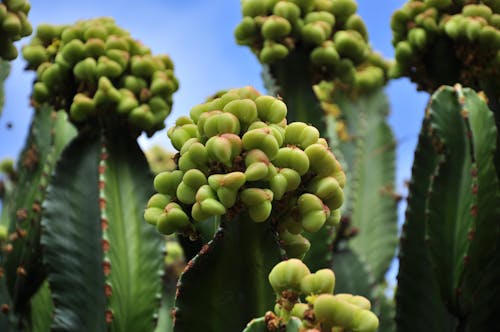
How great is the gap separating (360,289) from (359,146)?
Answer: 127 centimetres

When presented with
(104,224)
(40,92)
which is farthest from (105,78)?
(104,224)

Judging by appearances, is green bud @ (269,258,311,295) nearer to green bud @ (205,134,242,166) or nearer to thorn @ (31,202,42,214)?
green bud @ (205,134,242,166)

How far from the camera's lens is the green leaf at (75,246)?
2713mm

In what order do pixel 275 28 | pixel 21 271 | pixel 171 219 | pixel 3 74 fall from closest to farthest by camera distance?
pixel 171 219, pixel 21 271, pixel 275 28, pixel 3 74

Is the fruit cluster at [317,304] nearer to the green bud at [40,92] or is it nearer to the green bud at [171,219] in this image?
the green bud at [171,219]

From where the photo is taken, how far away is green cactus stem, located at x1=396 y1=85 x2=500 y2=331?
2764 mm

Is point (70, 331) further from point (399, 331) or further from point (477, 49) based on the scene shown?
point (477, 49)

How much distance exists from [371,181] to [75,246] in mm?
2278

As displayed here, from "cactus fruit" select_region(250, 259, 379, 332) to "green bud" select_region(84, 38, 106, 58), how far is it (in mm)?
1445

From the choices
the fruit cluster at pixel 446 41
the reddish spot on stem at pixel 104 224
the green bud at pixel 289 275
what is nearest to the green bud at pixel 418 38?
the fruit cluster at pixel 446 41

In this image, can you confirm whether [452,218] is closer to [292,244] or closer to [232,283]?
[292,244]

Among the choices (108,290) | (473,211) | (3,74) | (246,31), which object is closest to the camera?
(108,290)

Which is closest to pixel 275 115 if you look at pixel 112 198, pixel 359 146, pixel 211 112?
pixel 211 112

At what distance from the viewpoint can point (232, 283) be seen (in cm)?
200
